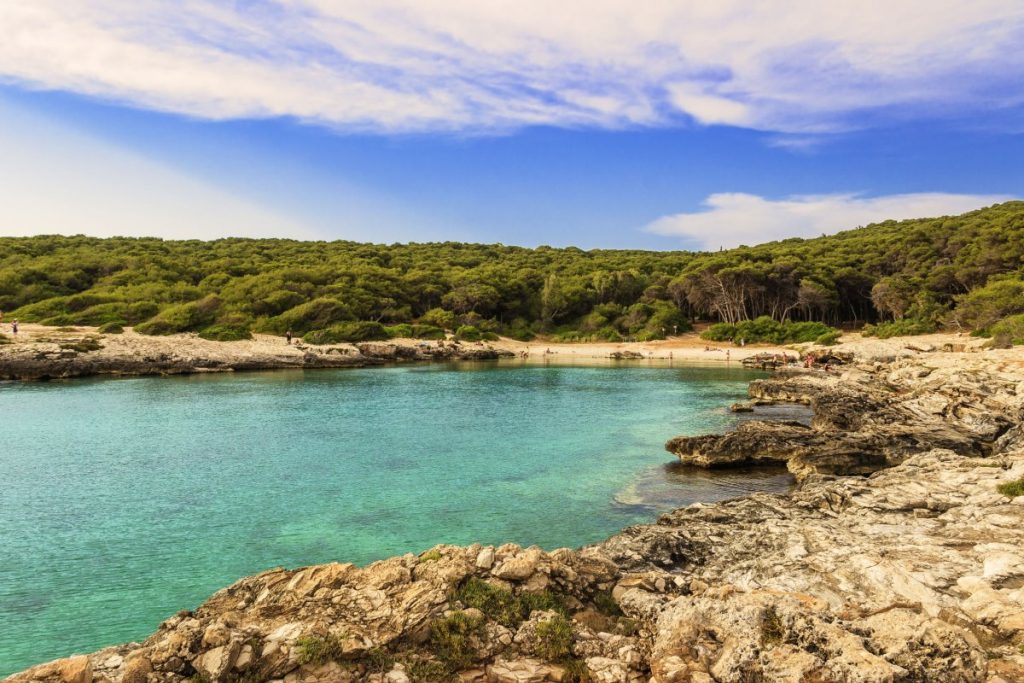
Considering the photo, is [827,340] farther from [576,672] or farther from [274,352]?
[576,672]

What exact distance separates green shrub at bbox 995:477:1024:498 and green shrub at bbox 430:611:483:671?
1236 cm

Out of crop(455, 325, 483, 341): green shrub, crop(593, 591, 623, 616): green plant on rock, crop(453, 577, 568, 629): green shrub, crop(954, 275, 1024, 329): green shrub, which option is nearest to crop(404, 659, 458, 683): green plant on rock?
crop(453, 577, 568, 629): green shrub

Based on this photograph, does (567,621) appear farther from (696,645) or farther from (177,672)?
(177,672)

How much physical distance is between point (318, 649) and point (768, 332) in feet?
268

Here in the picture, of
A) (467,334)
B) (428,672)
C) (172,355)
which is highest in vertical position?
(467,334)

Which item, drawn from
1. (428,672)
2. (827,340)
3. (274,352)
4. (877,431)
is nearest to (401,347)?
(274,352)

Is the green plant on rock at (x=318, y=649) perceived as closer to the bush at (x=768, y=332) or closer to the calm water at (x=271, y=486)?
the calm water at (x=271, y=486)

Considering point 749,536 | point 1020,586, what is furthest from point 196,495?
point 1020,586

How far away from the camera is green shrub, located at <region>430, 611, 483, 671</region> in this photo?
7.15 metres

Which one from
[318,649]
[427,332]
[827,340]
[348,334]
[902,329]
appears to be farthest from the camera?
[427,332]

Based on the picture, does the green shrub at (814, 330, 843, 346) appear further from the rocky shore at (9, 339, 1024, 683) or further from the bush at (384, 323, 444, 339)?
the rocky shore at (9, 339, 1024, 683)

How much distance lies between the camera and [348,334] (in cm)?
7419

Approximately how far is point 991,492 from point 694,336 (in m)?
76.7

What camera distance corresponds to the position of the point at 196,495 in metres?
18.7
